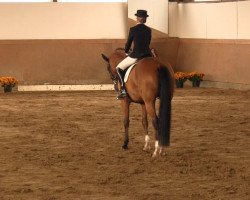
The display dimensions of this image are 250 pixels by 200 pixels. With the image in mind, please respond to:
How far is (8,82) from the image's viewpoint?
2136 centimetres

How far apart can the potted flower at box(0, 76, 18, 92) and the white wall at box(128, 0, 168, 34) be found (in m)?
4.36

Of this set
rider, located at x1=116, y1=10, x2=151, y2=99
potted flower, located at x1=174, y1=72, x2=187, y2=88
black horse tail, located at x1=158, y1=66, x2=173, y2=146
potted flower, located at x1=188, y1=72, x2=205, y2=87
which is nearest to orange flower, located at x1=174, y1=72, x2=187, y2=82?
potted flower, located at x1=174, y1=72, x2=187, y2=88

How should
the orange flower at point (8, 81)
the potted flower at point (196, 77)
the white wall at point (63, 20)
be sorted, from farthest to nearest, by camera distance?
the white wall at point (63, 20), the potted flower at point (196, 77), the orange flower at point (8, 81)

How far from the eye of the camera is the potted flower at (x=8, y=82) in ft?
69.9

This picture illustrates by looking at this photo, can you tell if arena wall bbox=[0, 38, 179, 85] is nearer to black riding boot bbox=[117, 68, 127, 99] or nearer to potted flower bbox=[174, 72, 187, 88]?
potted flower bbox=[174, 72, 187, 88]

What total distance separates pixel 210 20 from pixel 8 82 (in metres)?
6.31

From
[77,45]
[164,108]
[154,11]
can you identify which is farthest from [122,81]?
[154,11]

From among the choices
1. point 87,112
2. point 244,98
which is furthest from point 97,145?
point 244,98

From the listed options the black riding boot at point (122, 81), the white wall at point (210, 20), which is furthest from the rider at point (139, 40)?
the white wall at point (210, 20)

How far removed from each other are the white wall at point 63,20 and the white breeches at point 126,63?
1224 cm

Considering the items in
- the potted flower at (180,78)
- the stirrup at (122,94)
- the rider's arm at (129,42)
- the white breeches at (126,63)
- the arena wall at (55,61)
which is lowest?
the potted flower at (180,78)

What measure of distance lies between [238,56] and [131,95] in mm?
10718

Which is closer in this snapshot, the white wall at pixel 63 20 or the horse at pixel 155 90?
the horse at pixel 155 90

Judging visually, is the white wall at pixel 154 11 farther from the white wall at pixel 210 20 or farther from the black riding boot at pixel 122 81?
the black riding boot at pixel 122 81
